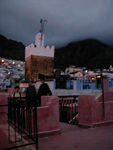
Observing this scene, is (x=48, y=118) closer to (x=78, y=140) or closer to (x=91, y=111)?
(x=78, y=140)

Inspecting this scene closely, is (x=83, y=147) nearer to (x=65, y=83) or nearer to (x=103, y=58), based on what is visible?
(x=65, y=83)

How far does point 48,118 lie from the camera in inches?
194

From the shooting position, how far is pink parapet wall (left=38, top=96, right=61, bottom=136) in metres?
4.80

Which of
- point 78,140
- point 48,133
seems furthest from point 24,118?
point 78,140

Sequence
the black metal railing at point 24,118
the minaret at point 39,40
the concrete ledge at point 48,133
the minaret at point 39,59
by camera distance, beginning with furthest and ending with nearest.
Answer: the minaret at point 39,40 < the minaret at point 39,59 < the concrete ledge at point 48,133 < the black metal railing at point 24,118

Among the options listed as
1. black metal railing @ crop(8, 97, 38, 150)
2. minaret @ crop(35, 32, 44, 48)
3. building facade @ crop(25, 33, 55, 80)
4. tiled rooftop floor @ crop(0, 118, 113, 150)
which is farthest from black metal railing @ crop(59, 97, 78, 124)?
minaret @ crop(35, 32, 44, 48)

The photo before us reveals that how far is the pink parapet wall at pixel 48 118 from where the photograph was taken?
480cm

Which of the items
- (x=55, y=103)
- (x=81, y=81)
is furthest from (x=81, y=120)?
(x=81, y=81)

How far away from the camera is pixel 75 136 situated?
4.86 metres

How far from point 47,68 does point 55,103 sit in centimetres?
2328

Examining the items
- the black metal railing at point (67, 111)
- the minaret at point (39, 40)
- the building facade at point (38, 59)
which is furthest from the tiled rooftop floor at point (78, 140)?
the minaret at point (39, 40)

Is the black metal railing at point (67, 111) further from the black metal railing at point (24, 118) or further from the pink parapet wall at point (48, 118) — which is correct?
the black metal railing at point (24, 118)

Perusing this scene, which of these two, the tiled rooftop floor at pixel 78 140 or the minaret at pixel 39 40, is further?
the minaret at pixel 39 40

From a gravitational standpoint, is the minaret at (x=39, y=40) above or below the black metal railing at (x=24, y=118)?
above
